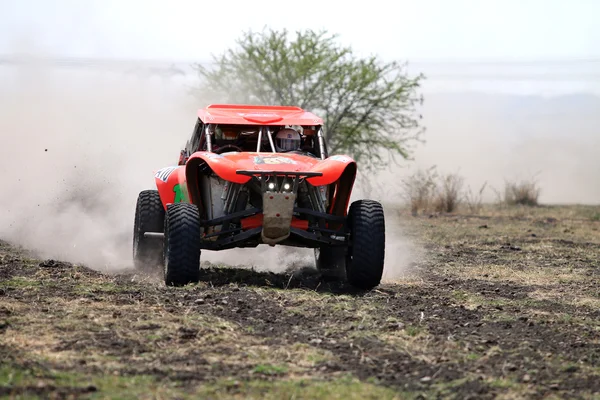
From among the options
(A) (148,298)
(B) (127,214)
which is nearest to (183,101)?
(B) (127,214)

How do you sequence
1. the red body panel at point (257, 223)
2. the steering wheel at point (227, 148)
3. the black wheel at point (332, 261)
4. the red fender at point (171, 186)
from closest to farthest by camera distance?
the red body panel at point (257, 223)
the steering wheel at point (227, 148)
the red fender at point (171, 186)
the black wheel at point (332, 261)

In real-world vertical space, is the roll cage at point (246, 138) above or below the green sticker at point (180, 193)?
above

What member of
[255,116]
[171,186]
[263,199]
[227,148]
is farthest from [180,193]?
[263,199]

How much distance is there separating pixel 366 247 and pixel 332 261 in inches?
76.7

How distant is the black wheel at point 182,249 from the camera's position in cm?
1062

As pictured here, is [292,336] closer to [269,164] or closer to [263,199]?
[263,199]

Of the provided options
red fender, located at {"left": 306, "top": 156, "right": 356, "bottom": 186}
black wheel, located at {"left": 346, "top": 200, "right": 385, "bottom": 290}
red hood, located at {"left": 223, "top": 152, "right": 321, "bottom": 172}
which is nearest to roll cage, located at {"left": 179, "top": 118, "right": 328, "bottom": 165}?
red hood, located at {"left": 223, "top": 152, "right": 321, "bottom": 172}

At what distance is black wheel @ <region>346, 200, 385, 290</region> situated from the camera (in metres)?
A: 11.0

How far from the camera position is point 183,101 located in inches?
1228

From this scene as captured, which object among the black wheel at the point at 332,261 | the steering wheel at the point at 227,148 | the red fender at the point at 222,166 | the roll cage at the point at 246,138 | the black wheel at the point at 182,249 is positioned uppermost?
the roll cage at the point at 246,138

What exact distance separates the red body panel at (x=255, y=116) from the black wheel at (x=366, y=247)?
1.65 metres

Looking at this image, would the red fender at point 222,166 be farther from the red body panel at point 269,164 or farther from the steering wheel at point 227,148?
the steering wheel at point 227,148

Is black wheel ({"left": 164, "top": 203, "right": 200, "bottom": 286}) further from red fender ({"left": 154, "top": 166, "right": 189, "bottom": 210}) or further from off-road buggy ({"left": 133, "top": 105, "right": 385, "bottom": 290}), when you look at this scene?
red fender ({"left": 154, "top": 166, "right": 189, "bottom": 210})

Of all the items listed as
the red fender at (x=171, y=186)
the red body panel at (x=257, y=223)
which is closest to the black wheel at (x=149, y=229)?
the red fender at (x=171, y=186)
